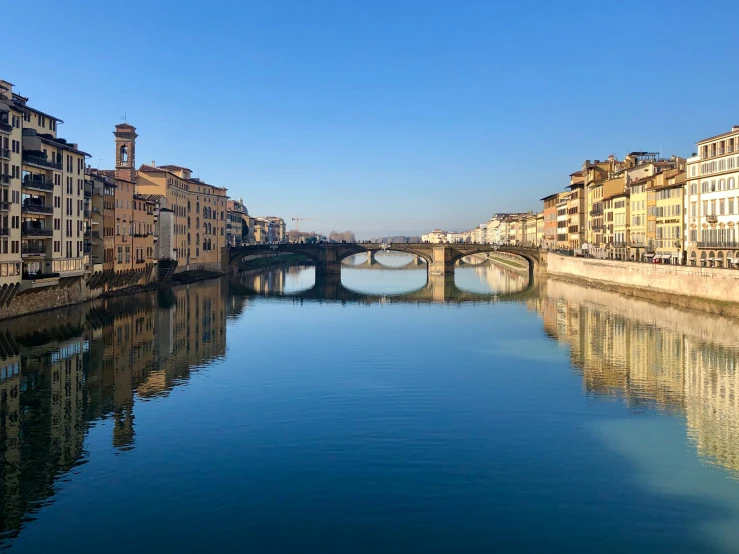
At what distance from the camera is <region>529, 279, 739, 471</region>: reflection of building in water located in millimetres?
22656

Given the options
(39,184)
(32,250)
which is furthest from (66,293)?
(39,184)

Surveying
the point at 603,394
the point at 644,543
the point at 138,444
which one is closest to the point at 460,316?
the point at 603,394

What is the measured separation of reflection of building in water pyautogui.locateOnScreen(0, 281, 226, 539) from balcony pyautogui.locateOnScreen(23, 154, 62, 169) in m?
9.45

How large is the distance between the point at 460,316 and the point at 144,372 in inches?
1092

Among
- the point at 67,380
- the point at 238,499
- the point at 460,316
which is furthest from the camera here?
the point at 460,316

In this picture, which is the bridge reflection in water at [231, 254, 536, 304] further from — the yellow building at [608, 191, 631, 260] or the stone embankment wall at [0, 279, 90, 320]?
the stone embankment wall at [0, 279, 90, 320]

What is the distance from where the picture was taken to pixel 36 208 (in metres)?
44.8

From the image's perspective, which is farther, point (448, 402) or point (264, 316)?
point (264, 316)

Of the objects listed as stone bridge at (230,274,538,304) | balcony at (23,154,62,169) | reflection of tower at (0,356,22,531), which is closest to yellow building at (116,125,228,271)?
stone bridge at (230,274,538,304)

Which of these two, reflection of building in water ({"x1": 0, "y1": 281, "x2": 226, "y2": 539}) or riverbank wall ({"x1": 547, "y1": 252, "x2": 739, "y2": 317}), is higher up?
riverbank wall ({"x1": 547, "y1": 252, "x2": 739, "y2": 317})

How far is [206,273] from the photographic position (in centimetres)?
9388

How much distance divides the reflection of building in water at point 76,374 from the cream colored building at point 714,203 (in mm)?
37126

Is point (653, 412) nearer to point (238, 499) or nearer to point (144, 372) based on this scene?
point (238, 499)

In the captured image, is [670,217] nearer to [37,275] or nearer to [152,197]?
[152,197]
